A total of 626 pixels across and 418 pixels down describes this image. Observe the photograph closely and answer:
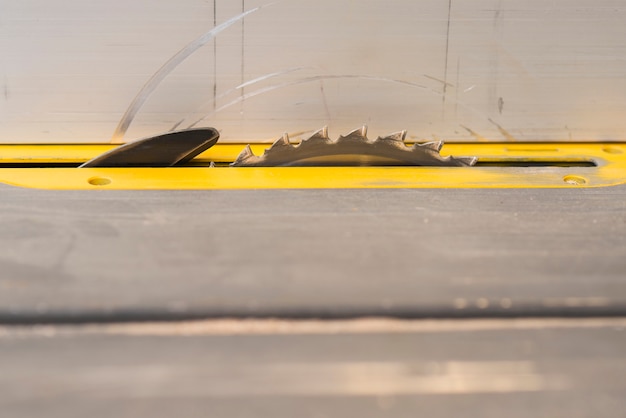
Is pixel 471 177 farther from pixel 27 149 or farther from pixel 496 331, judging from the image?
pixel 27 149

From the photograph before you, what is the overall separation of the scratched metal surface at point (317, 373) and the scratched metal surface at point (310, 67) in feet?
1.79

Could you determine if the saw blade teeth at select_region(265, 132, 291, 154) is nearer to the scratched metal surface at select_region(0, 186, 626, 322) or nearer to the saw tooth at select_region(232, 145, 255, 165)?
the saw tooth at select_region(232, 145, 255, 165)

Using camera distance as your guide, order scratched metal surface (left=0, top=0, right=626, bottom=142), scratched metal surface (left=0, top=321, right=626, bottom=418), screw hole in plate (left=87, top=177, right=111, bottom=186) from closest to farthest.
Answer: scratched metal surface (left=0, top=321, right=626, bottom=418) → screw hole in plate (left=87, top=177, right=111, bottom=186) → scratched metal surface (left=0, top=0, right=626, bottom=142)

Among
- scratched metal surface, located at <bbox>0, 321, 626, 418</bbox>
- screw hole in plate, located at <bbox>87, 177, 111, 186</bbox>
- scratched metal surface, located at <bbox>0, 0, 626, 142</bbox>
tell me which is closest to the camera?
scratched metal surface, located at <bbox>0, 321, 626, 418</bbox>

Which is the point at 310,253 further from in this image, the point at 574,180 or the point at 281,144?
the point at 574,180

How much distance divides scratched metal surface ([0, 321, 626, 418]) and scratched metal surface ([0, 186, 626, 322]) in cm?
3

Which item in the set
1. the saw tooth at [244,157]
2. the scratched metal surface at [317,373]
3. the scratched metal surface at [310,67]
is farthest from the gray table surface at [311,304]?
the scratched metal surface at [310,67]

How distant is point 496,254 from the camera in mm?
571

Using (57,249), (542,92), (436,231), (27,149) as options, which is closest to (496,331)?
(436,231)

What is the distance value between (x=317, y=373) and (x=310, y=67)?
60 cm

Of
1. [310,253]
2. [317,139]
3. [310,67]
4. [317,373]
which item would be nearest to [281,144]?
[317,139]

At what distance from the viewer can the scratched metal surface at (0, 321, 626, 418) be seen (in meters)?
0.38

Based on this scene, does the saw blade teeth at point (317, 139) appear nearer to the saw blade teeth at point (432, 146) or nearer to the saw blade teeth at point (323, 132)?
the saw blade teeth at point (323, 132)

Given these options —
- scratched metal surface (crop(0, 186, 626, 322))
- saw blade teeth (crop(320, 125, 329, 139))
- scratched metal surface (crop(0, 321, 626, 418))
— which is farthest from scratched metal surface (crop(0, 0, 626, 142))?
scratched metal surface (crop(0, 321, 626, 418))
